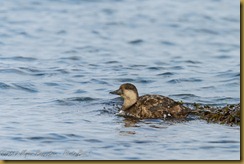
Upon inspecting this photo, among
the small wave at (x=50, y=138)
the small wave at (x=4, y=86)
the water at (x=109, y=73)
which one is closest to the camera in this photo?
the water at (x=109, y=73)

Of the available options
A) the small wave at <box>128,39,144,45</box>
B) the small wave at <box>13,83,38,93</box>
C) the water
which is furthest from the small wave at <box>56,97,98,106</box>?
the small wave at <box>128,39,144,45</box>

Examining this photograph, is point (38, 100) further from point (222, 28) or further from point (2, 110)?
point (222, 28)

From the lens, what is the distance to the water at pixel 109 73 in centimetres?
1004

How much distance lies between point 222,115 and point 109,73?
17.2 ft

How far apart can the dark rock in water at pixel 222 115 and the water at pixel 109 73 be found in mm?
223

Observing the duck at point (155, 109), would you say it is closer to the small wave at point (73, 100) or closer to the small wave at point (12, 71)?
the small wave at point (73, 100)

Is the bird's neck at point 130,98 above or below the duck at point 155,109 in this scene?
above

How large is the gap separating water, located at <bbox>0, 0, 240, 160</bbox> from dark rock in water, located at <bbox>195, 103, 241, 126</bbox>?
0.73 ft

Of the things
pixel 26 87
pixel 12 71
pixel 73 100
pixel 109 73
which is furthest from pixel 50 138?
pixel 109 73

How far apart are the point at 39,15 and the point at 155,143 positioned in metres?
14.8

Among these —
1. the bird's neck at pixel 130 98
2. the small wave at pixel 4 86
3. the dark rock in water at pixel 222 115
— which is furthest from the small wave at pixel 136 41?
the dark rock in water at pixel 222 115

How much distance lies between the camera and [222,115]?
1158 cm

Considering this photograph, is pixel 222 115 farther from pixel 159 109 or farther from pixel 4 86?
pixel 4 86

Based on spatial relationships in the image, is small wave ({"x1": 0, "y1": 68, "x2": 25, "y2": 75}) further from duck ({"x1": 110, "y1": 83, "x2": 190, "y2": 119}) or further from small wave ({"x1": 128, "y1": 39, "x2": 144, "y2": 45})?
small wave ({"x1": 128, "y1": 39, "x2": 144, "y2": 45})
